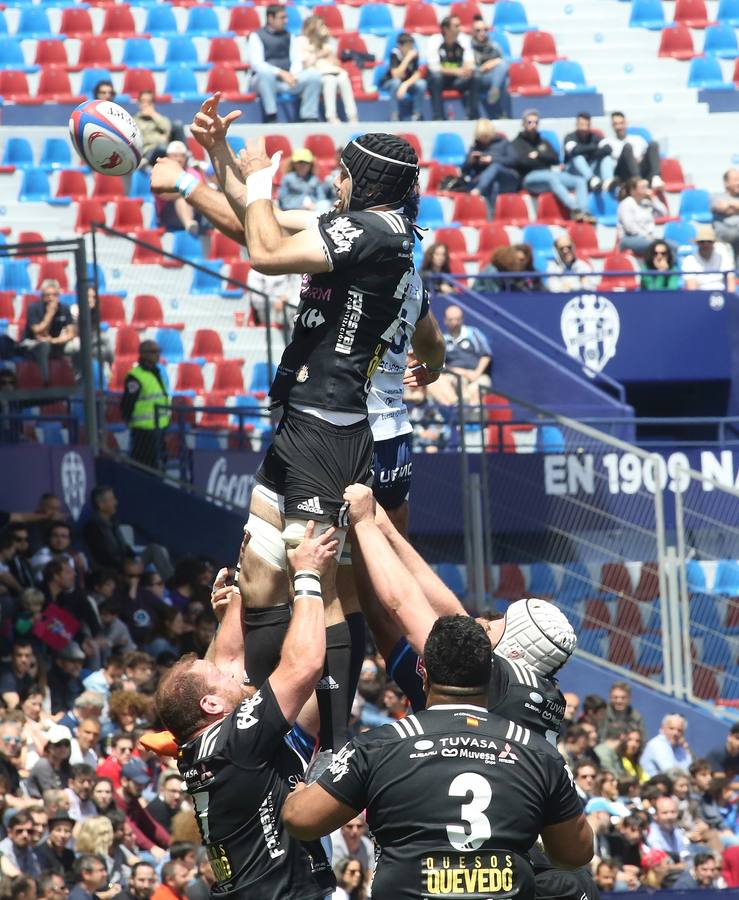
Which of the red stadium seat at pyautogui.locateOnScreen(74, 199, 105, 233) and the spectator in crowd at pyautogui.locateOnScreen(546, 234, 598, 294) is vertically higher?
the red stadium seat at pyautogui.locateOnScreen(74, 199, 105, 233)

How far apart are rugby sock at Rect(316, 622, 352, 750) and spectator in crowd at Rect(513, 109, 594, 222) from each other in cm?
1483

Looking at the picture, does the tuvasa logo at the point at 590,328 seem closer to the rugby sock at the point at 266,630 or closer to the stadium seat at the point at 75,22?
the stadium seat at the point at 75,22

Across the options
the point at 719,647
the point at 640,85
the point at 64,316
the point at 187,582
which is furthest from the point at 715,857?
the point at 640,85

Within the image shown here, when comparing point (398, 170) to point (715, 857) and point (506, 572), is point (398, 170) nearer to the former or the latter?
point (715, 857)

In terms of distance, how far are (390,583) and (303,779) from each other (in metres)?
0.76

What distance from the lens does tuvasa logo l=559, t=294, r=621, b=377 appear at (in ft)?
58.5

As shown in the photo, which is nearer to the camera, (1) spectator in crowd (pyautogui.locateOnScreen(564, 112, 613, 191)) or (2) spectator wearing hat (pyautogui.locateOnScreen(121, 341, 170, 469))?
(2) spectator wearing hat (pyautogui.locateOnScreen(121, 341, 170, 469))

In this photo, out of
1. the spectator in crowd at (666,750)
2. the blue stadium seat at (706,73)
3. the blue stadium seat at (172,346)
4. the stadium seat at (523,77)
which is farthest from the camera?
the blue stadium seat at (706,73)

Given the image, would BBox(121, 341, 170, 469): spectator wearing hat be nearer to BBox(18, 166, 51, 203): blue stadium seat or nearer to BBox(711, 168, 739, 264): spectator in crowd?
BBox(18, 166, 51, 203): blue stadium seat

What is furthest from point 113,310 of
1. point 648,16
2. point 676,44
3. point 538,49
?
point 648,16

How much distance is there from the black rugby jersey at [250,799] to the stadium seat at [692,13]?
806 inches

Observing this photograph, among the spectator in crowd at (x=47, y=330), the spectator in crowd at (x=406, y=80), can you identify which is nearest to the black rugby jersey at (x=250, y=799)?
the spectator in crowd at (x=47, y=330)

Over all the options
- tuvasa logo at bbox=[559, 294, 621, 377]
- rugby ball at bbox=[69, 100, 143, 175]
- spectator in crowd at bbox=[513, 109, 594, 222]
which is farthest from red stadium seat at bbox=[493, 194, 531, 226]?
rugby ball at bbox=[69, 100, 143, 175]

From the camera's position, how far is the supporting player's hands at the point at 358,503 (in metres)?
6.39
